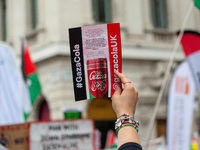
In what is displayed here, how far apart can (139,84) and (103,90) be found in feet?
37.9

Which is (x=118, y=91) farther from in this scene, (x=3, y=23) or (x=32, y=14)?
(x=3, y=23)

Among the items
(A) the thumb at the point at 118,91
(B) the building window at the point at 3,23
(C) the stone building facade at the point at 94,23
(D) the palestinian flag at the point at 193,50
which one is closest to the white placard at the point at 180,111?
(D) the palestinian flag at the point at 193,50

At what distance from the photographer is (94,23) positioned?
1325cm

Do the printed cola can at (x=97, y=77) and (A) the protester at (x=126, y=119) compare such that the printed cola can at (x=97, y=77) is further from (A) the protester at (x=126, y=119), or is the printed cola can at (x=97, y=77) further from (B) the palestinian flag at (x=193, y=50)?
(B) the palestinian flag at (x=193, y=50)

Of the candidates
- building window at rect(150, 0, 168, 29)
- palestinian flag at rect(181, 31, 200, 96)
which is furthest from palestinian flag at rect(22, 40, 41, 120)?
building window at rect(150, 0, 168, 29)

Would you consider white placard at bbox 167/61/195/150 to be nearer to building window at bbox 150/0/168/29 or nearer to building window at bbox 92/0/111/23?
building window at bbox 92/0/111/23

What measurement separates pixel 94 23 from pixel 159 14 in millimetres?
2467

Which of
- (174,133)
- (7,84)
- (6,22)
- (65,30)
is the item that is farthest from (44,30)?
(174,133)

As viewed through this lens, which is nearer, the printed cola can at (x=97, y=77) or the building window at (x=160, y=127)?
the printed cola can at (x=97, y=77)

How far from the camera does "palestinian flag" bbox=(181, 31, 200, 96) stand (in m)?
4.32

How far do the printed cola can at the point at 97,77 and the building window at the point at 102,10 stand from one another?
37.3ft

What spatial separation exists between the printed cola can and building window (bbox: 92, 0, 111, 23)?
37.3 ft

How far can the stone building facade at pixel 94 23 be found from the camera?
1273 centimetres

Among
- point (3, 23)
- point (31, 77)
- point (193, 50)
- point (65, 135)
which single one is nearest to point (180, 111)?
point (193, 50)
